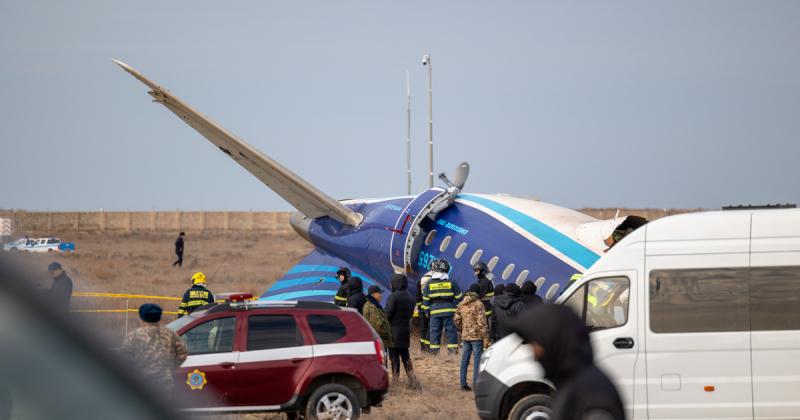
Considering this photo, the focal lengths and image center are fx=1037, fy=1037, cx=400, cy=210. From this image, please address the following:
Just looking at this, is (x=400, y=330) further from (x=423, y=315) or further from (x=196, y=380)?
(x=196, y=380)

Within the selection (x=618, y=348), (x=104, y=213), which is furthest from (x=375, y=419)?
(x=104, y=213)

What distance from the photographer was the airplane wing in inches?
956

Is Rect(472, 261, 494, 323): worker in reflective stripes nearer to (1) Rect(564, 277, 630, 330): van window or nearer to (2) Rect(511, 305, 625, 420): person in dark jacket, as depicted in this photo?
(1) Rect(564, 277, 630, 330): van window

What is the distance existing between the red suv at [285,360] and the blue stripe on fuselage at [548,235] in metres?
6.69

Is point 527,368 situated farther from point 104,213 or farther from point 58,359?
point 104,213

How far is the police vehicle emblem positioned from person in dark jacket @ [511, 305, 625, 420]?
21.9 feet

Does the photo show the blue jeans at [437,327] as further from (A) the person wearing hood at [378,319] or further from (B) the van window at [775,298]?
(B) the van window at [775,298]

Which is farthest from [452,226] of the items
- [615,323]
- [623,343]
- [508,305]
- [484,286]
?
[623,343]

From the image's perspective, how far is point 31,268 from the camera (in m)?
1.81

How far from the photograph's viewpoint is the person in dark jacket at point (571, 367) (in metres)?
6.23

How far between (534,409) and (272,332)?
3381 mm

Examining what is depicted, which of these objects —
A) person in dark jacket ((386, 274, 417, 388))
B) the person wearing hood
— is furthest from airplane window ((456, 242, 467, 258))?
the person wearing hood

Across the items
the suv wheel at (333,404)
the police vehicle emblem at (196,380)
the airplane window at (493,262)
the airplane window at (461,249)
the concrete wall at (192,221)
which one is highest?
the concrete wall at (192,221)

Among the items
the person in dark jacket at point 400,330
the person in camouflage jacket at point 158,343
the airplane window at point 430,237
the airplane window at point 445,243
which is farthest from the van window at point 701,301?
the airplane window at point 430,237
